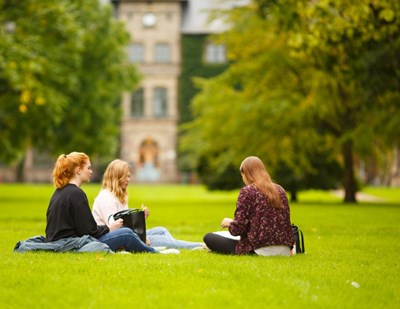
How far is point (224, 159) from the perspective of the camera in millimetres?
27703

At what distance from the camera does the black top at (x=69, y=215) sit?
27.3 feet

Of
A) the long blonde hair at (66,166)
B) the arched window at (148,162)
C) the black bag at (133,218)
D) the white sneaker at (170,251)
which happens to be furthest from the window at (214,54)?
the long blonde hair at (66,166)

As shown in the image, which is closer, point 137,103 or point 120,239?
point 120,239

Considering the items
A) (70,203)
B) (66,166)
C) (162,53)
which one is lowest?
(70,203)

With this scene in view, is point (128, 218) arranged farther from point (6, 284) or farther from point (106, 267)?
point (6, 284)

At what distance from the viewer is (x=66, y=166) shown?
332 inches

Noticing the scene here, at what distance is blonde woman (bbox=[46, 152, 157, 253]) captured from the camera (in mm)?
8344

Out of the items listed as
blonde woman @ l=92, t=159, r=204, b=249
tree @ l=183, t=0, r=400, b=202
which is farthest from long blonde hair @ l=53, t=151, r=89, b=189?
tree @ l=183, t=0, r=400, b=202

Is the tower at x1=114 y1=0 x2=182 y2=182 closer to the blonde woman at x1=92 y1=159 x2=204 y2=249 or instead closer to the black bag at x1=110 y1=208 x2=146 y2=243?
the blonde woman at x1=92 y1=159 x2=204 y2=249

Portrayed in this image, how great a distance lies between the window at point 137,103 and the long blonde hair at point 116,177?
50.0m

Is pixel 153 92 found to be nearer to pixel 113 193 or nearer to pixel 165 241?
pixel 165 241

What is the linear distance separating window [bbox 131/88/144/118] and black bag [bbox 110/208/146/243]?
50.3 m

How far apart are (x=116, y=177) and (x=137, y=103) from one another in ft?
165

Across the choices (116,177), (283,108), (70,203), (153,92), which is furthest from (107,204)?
(153,92)
